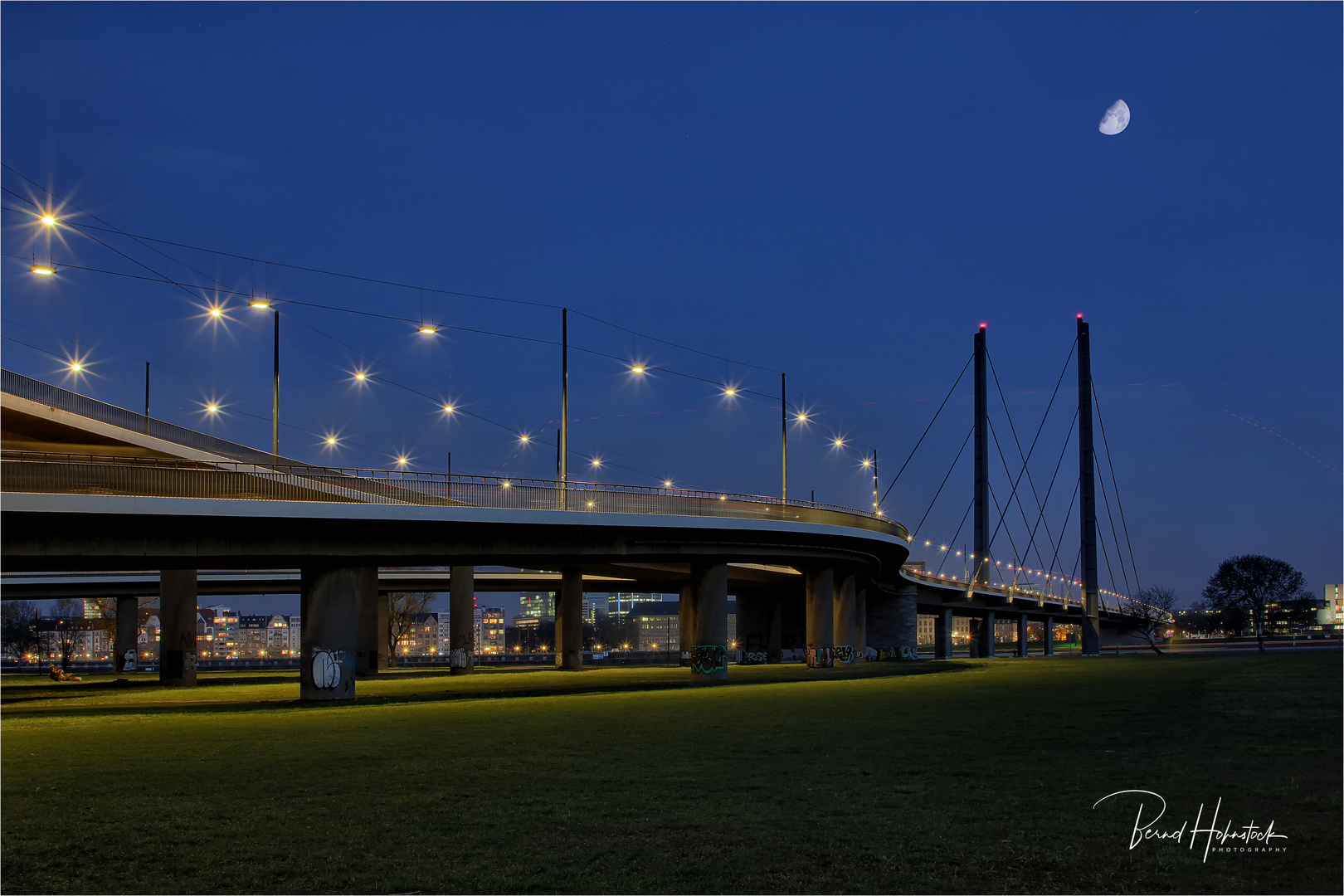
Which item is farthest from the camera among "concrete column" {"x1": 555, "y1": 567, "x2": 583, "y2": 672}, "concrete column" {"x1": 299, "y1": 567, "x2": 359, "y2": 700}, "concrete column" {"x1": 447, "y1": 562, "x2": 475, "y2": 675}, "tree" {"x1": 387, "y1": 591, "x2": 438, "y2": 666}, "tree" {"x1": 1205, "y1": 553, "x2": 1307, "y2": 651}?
"tree" {"x1": 1205, "y1": 553, "x2": 1307, "y2": 651}

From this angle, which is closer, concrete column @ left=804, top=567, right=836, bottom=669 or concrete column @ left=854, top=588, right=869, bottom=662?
concrete column @ left=804, top=567, right=836, bottom=669

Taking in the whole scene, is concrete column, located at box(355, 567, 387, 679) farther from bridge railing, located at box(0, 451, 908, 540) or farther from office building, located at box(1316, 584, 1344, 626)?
office building, located at box(1316, 584, 1344, 626)

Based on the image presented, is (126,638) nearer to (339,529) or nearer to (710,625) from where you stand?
(710,625)

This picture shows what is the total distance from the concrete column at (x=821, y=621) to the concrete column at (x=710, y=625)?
9948 millimetres

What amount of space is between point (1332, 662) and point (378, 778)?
155 feet

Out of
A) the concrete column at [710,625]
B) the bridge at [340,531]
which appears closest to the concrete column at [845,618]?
the bridge at [340,531]

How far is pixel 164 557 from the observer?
37.3 meters

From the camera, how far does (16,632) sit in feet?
515

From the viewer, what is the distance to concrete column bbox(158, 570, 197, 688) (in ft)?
202

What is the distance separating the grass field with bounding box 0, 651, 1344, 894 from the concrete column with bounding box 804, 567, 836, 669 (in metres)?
34.3

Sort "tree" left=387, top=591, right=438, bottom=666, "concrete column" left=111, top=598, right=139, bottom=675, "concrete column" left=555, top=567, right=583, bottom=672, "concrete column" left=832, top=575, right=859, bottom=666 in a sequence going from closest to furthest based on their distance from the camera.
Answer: "concrete column" left=832, top=575, right=859, bottom=666, "concrete column" left=555, top=567, right=583, bottom=672, "concrete column" left=111, top=598, right=139, bottom=675, "tree" left=387, top=591, right=438, bottom=666

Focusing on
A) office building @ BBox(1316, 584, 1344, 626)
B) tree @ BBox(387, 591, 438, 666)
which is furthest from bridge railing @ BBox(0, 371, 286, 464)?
office building @ BBox(1316, 584, 1344, 626)

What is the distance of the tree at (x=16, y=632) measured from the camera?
155375mm

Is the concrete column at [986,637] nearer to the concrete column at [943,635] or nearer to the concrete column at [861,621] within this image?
the concrete column at [943,635]
